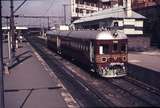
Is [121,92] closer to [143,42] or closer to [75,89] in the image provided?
[75,89]

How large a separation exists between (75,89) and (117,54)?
462 cm

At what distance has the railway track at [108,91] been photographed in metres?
17.0

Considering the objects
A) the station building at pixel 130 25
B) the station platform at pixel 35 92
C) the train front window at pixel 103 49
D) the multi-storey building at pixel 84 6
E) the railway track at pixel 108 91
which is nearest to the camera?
the station platform at pixel 35 92

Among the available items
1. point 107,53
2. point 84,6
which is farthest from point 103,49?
point 84,6

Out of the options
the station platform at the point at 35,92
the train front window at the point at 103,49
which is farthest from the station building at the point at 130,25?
the station platform at the point at 35,92

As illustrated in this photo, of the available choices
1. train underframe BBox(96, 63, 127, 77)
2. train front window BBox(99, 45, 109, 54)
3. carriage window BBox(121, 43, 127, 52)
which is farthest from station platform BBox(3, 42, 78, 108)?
carriage window BBox(121, 43, 127, 52)

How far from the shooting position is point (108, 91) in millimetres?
20156

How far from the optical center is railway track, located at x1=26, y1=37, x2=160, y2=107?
17025 mm

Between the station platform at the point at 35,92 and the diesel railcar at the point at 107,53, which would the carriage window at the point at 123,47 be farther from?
the station platform at the point at 35,92

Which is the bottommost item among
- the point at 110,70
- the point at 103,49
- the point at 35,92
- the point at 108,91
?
the point at 108,91

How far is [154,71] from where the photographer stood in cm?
2708

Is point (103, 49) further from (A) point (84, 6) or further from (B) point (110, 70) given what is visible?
(A) point (84, 6)

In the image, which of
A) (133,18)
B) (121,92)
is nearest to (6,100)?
(121,92)

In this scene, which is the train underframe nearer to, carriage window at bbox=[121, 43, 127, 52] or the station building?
carriage window at bbox=[121, 43, 127, 52]
